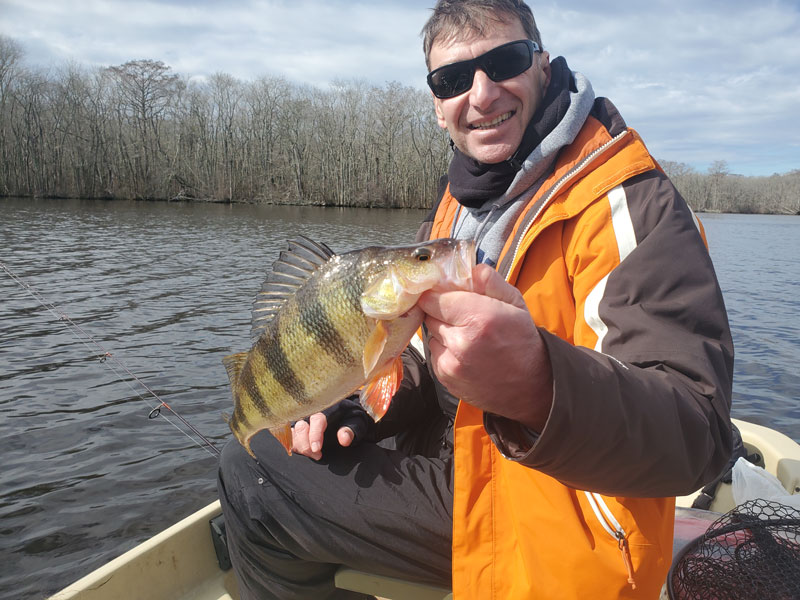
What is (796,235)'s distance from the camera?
39.1 meters

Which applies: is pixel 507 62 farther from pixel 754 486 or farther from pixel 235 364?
pixel 754 486

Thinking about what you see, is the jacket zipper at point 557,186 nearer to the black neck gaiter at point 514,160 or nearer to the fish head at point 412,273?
the black neck gaiter at point 514,160

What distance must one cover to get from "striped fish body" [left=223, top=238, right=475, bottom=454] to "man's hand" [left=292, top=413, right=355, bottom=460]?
22 cm

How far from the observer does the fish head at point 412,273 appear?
131 cm

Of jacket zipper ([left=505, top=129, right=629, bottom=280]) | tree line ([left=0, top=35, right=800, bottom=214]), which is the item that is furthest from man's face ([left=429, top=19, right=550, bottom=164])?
tree line ([left=0, top=35, right=800, bottom=214])

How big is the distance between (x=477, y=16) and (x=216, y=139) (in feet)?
196

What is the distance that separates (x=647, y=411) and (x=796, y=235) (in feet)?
153

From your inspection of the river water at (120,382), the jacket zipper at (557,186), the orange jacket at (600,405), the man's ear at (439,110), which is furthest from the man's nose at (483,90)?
the river water at (120,382)

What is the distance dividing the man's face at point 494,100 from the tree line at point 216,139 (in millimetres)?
52008

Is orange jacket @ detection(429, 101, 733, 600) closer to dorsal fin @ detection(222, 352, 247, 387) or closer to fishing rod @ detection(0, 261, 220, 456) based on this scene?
dorsal fin @ detection(222, 352, 247, 387)

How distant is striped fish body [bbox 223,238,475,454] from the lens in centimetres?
141

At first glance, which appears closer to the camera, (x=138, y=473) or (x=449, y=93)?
(x=449, y=93)

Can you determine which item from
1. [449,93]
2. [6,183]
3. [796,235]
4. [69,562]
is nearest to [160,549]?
[69,562]

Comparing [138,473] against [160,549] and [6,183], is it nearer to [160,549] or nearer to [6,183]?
[160,549]
